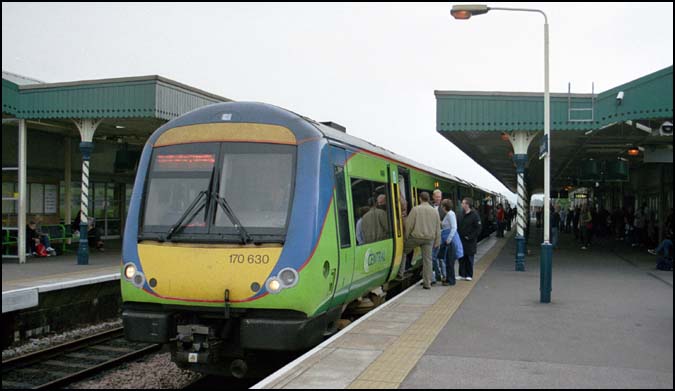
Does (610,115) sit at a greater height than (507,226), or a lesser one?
greater

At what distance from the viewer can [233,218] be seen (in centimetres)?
671

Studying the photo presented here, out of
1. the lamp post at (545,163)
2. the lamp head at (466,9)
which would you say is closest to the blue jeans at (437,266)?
the lamp post at (545,163)

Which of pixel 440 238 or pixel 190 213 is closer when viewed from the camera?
pixel 190 213

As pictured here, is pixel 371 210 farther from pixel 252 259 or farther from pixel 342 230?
pixel 252 259

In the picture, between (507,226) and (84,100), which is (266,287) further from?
(507,226)

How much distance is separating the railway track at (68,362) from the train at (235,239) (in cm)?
257

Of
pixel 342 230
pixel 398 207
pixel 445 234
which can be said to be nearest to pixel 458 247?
pixel 445 234

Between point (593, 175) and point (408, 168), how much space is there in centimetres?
1009

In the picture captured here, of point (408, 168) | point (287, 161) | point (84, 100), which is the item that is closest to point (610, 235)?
point (408, 168)

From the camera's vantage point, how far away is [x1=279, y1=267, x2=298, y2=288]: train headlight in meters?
6.43

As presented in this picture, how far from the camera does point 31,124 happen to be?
19.2 meters

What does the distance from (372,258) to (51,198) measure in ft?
54.2

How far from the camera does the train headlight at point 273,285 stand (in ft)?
21.0

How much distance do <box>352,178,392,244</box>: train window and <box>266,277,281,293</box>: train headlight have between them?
198 centimetres
